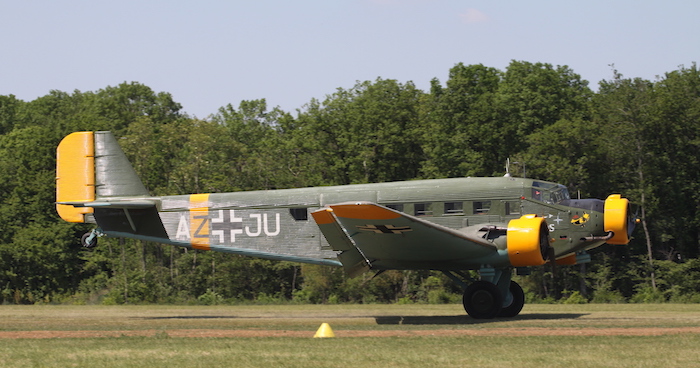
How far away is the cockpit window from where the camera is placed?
20250mm

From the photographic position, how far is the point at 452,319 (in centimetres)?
2009

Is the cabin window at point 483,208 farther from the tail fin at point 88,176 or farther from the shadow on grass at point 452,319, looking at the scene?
the tail fin at point 88,176

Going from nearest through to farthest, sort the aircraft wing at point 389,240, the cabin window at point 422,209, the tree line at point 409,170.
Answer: the aircraft wing at point 389,240 → the cabin window at point 422,209 → the tree line at point 409,170

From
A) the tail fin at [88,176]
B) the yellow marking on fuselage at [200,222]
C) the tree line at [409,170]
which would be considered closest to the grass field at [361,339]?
the yellow marking on fuselage at [200,222]

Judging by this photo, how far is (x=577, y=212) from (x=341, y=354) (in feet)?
28.8

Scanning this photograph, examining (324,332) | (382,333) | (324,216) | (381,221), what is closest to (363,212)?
(381,221)

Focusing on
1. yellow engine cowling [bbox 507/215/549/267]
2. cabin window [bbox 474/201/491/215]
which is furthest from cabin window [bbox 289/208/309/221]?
yellow engine cowling [bbox 507/215/549/267]

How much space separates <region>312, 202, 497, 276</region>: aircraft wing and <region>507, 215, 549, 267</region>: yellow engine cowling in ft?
2.12

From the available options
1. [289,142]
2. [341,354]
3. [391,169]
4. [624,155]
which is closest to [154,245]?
[289,142]

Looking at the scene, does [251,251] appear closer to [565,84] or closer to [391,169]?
[391,169]

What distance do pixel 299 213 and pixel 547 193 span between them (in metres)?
5.93

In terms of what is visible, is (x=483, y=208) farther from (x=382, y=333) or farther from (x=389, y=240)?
(x=382, y=333)

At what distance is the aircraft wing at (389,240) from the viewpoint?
18484 mm

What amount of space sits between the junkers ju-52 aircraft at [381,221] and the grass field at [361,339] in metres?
1.36
